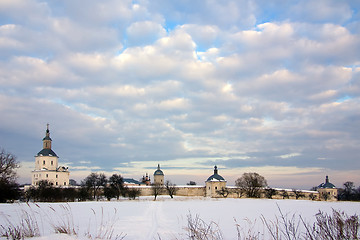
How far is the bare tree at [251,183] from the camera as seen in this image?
7644cm

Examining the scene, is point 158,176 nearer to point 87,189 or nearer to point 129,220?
point 87,189

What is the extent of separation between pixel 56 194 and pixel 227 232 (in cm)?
5537

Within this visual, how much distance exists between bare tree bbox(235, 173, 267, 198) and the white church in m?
59.3

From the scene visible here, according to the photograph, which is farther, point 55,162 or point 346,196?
point 346,196

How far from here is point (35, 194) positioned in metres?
66.9

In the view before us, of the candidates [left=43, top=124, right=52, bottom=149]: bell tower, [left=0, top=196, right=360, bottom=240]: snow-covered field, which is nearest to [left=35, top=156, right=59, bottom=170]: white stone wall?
[left=43, top=124, right=52, bottom=149]: bell tower

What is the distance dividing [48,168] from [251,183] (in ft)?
218

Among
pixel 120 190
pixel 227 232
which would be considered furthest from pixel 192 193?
pixel 227 232

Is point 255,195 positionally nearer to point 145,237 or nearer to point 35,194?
point 35,194

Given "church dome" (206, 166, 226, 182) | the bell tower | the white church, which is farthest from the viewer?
"church dome" (206, 166, 226, 182)

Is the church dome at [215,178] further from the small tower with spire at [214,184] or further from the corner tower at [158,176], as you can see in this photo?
the corner tower at [158,176]

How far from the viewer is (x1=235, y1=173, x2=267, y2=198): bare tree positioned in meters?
76.4

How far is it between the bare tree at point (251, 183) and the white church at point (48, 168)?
195 feet

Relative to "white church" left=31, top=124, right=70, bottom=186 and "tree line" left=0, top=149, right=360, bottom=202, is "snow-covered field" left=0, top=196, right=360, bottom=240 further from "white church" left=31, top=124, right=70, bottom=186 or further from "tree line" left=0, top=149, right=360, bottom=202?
"white church" left=31, top=124, right=70, bottom=186
